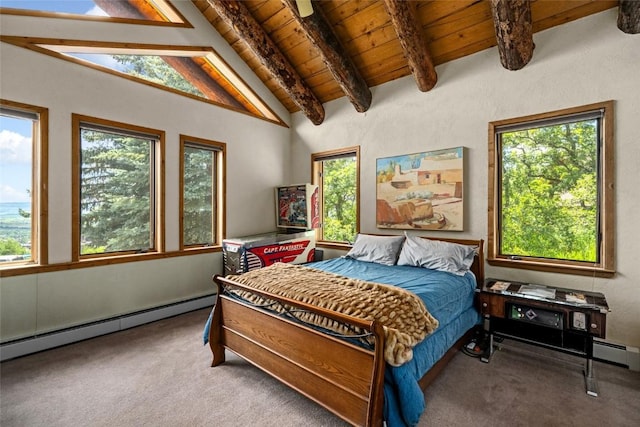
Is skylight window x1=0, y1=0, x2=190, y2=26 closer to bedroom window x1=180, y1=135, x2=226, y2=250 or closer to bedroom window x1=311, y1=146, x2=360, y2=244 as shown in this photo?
bedroom window x1=180, y1=135, x2=226, y2=250

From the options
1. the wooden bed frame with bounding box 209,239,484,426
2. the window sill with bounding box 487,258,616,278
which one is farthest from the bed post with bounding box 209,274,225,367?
the window sill with bounding box 487,258,616,278

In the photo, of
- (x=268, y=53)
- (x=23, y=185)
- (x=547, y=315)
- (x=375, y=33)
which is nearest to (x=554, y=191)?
(x=547, y=315)

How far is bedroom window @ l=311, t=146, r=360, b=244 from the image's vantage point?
4230 mm

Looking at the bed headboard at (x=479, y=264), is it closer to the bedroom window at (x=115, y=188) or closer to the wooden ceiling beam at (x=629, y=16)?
the wooden ceiling beam at (x=629, y=16)

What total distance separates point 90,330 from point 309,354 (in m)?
2.47

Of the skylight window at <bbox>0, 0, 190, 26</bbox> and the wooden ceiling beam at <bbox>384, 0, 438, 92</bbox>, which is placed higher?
the skylight window at <bbox>0, 0, 190, 26</bbox>

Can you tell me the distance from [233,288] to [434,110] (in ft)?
9.59

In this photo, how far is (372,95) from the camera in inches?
157

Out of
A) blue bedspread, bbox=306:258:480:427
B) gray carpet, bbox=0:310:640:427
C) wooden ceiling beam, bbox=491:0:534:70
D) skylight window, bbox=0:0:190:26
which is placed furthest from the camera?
skylight window, bbox=0:0:190:26

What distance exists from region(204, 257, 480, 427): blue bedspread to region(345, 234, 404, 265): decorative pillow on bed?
11cm

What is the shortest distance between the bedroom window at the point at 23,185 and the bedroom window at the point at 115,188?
0.23 m

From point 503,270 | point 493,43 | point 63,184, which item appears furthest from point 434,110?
point 63,184

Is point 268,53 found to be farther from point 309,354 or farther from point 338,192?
point 309,354

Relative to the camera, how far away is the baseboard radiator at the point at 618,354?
2.34 metres
